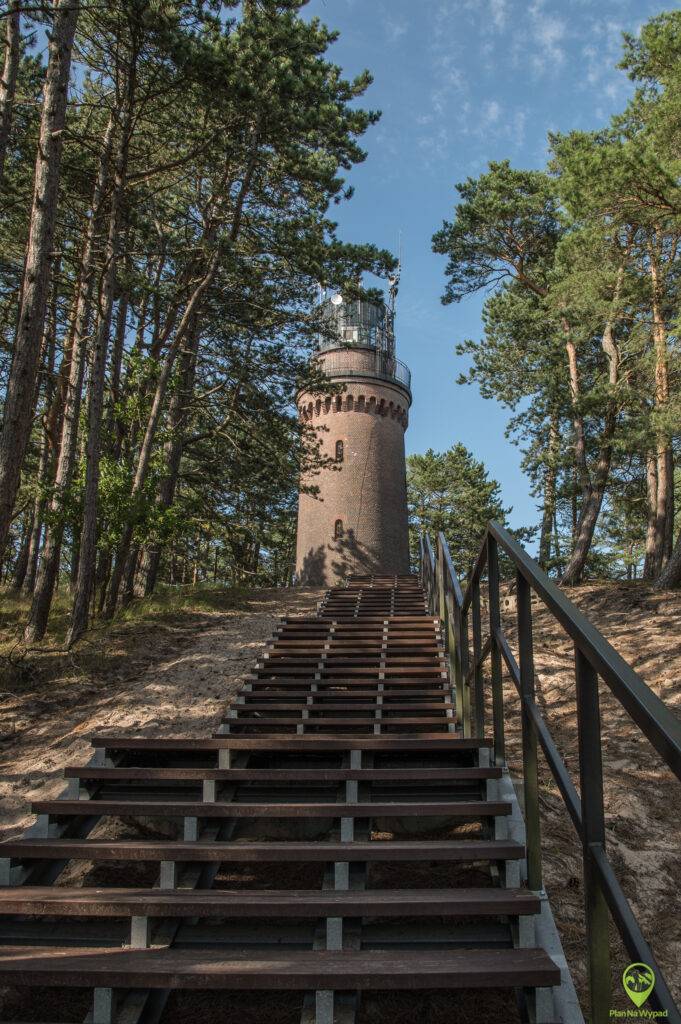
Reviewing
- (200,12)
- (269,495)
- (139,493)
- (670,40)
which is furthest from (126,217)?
(670,40)

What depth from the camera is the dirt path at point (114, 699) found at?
5203mm

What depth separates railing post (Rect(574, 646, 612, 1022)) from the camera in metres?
1.71

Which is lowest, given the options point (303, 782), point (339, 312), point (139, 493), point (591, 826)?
point (303, 782)

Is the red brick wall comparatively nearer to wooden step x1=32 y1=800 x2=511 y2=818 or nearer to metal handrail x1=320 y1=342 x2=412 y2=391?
metal handrail x1=320 y1=342 x2=412 y2=391

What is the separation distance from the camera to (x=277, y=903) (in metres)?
2.53

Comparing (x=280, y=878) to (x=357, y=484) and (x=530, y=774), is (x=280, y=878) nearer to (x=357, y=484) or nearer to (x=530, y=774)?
(x=530, y=774)

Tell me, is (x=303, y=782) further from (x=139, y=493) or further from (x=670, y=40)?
(x=670, y=40)

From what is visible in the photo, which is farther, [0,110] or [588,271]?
[588,271]

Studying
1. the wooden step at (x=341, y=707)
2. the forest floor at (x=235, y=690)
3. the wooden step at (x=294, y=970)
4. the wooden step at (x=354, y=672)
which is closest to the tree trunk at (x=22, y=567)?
the forest floor at (x=235, y=690)

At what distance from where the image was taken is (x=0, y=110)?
7.75 meters

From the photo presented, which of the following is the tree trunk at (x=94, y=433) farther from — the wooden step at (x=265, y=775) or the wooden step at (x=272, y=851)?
the wooden step at (x=272, y=851)

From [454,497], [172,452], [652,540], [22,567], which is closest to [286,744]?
[172,452]

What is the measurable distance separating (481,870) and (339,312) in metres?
25.1

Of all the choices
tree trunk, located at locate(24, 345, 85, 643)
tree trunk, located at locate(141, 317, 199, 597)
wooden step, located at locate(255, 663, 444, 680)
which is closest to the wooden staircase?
wooden step, located at locate(255, 663, 444, 680)
